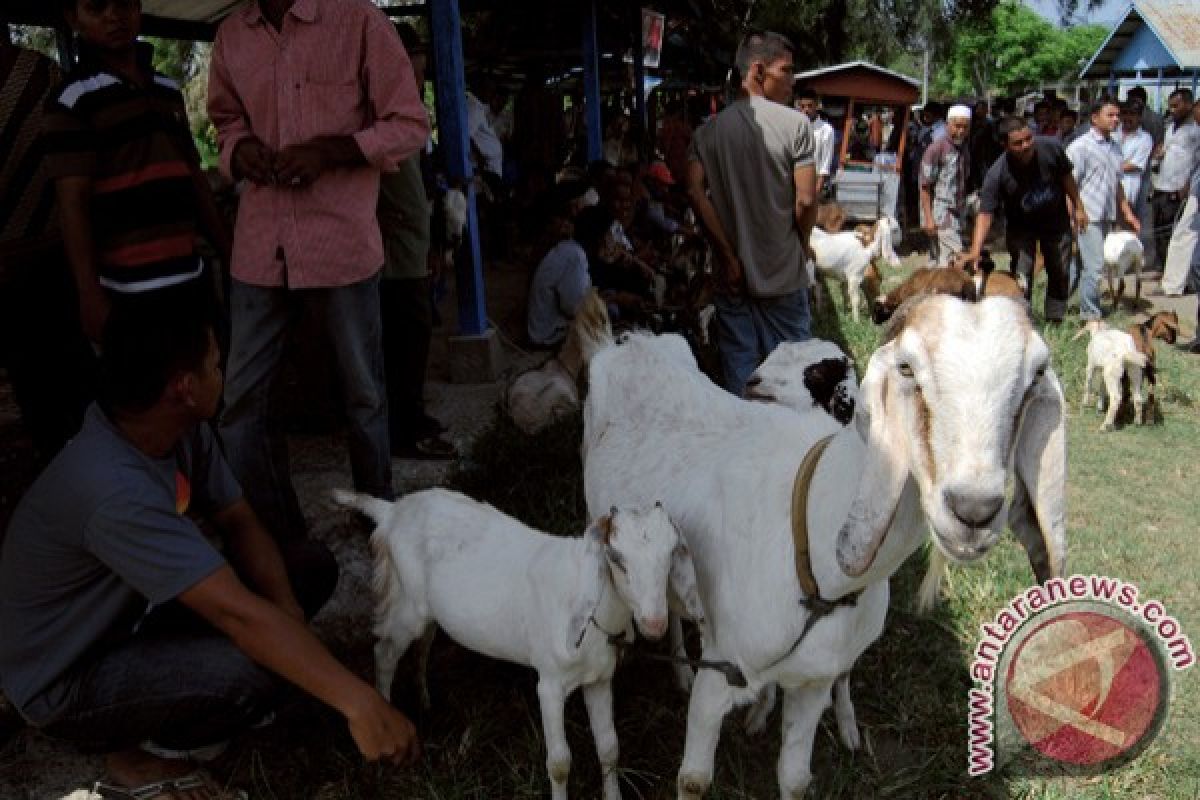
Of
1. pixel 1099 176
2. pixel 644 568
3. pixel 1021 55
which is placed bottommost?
pixel 644 568

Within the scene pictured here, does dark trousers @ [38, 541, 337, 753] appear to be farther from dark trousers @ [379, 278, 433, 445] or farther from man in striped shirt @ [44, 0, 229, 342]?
dark trousers @ [379, 278, 433, 445]

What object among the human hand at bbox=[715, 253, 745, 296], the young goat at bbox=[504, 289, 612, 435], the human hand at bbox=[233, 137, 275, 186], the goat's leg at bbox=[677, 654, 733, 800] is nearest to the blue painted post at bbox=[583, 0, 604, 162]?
the young goat at bbox=[504, 289, 612, 435]

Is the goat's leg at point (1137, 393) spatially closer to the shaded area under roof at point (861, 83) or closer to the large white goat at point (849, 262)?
the large white goat at point (849, 262)

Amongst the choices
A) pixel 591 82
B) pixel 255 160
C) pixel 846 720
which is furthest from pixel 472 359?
pixel 591 82

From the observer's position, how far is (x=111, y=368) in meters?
2.23

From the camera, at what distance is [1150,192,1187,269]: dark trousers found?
11.6 meters

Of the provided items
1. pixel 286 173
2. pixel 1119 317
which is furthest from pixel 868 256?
pixel 286 173

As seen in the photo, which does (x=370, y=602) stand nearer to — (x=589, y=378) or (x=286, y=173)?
(x=589, y=378)

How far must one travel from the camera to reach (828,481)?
2.13 meters

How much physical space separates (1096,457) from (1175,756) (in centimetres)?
309

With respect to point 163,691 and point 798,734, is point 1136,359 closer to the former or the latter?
point 798,734

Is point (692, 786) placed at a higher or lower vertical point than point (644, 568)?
lower

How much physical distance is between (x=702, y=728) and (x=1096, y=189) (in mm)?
7993

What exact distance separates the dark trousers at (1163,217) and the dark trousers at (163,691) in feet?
40.2
